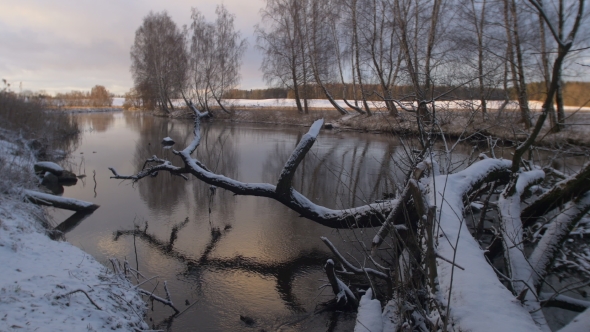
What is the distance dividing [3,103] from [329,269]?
51.0 feet

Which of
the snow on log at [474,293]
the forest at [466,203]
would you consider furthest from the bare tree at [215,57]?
the snow on log at [474,293]

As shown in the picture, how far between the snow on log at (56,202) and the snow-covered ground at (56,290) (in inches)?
71.0

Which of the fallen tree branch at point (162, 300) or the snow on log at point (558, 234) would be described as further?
the fallen tree branch at point (162, 300)

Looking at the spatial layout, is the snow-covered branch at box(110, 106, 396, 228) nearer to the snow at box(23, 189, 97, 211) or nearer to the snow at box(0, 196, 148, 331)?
the snow at box(0, 196, 148, 331)

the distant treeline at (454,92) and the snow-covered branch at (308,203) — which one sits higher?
the distant treeline at (454,92)

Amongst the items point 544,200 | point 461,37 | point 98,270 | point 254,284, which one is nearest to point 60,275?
point 98,270

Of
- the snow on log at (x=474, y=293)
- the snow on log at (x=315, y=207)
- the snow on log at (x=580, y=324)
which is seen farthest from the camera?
the snow on log at (x=315, y=207)

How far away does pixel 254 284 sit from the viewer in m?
4.68

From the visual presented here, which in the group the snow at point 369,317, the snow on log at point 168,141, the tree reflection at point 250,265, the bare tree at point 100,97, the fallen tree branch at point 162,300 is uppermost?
the bare tree at point 100,97

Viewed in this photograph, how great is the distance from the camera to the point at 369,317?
2.91 metres

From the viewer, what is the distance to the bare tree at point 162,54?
35938 millimetres

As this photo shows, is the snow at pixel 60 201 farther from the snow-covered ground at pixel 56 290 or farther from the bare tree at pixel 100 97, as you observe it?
the bare tree at pixel 100 97

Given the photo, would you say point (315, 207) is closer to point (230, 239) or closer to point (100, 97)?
point (230, 239)

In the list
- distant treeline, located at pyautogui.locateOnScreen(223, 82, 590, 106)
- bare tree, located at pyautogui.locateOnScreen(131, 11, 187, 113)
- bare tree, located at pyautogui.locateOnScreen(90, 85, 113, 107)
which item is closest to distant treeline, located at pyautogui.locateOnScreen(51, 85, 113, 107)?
bare tree, located at pyautogui.locateOnScreen(90, 85, 113, 107)
